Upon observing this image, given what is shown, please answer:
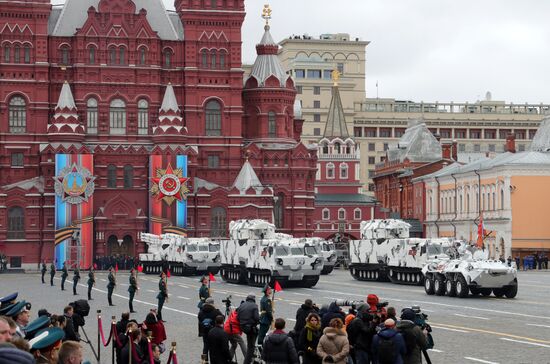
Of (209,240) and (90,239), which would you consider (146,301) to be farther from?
(90,239)

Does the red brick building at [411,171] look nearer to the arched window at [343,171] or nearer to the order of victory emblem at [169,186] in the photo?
the arched window at [343,171]

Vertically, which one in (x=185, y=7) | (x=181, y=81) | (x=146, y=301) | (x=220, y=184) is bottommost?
(x=146, y=301)

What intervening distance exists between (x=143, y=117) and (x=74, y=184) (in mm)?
10020

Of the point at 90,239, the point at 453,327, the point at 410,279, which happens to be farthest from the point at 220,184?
the point at 453,327

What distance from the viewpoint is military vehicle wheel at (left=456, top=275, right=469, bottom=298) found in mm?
46681

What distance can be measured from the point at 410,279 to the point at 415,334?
42.2 m

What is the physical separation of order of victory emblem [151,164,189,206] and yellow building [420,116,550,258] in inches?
984

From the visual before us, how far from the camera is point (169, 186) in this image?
303 ft

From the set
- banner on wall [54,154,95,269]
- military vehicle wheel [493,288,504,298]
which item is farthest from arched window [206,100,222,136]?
military vehicle wheel [493,288,504,298]

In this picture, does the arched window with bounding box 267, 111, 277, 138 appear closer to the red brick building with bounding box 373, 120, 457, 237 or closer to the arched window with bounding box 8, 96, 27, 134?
the red brick building with bounding box 373, 120, 457, 237

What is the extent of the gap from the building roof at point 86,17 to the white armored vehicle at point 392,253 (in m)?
36.7

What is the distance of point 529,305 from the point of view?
137ft

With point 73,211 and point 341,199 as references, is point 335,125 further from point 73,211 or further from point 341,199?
point 73,211

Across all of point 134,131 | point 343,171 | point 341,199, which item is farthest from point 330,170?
point 134,131
